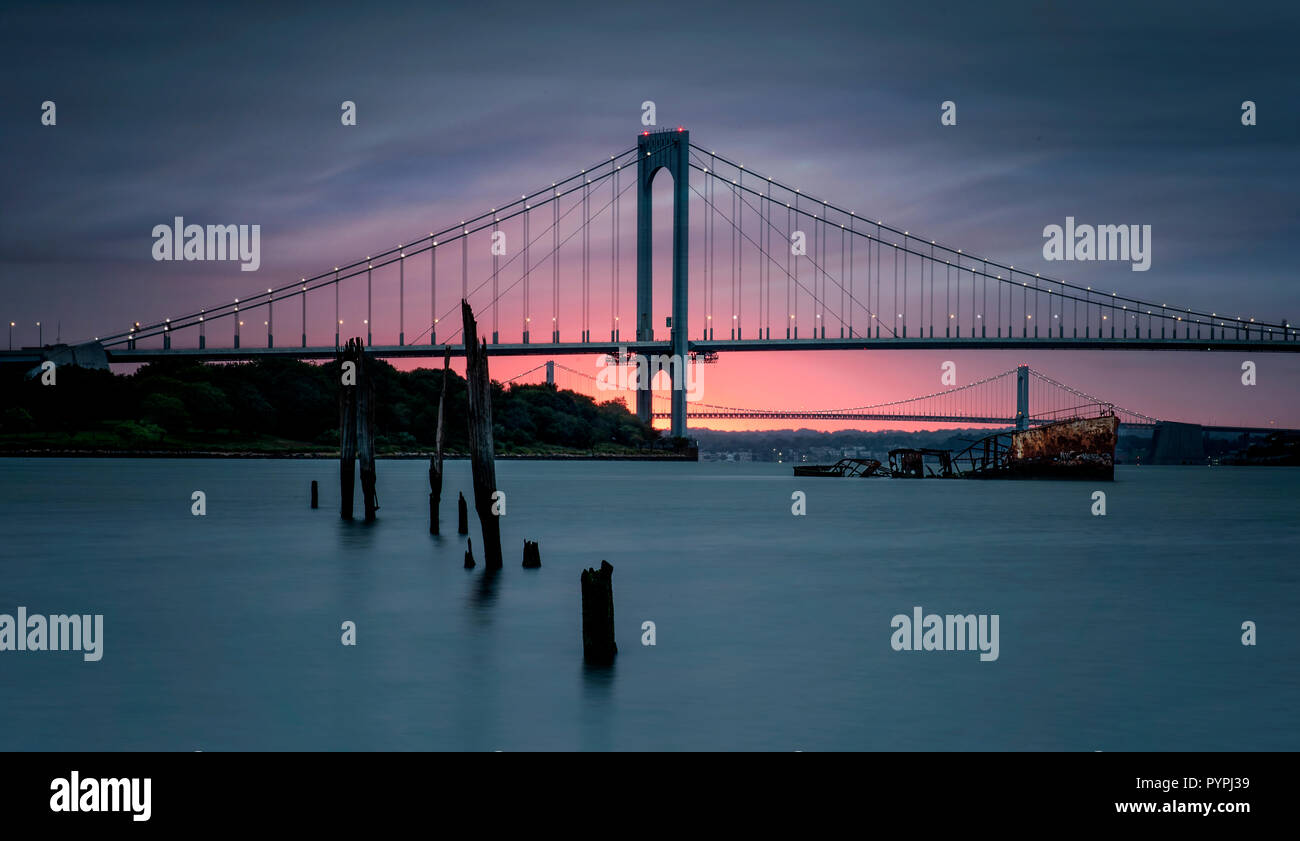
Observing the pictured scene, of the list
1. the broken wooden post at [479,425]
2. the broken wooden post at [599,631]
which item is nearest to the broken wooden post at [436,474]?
the broken wooden post at [479,425]

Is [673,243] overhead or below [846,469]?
overhead

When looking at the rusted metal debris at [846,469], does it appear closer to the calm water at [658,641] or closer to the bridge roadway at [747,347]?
the bridge roadway at [747,347]

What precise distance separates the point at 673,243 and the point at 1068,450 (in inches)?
1504

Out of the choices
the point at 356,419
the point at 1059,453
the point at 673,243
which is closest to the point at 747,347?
the point at 673,243

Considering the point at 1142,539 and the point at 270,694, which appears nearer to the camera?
the point at 270,694

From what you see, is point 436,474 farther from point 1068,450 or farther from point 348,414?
point 1068,450

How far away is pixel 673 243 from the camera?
105m

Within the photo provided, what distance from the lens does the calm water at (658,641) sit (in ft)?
36.7

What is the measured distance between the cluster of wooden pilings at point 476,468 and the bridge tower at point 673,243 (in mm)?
54439

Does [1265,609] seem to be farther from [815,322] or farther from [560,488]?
[815,322]
